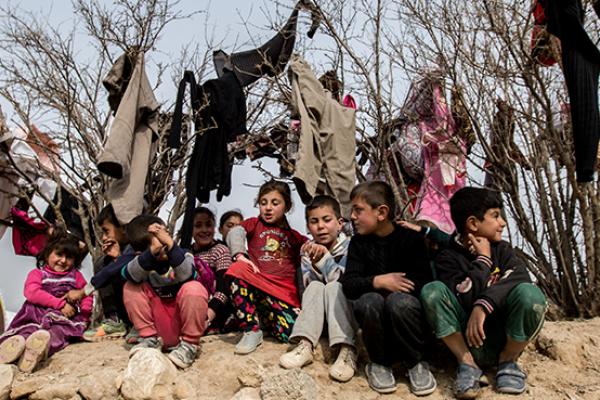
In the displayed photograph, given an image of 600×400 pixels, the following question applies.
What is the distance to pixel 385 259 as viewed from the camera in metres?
3.62

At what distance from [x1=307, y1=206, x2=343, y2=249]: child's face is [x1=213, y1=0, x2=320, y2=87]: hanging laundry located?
82.8 inches

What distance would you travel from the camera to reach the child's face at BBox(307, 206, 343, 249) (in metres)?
4.00

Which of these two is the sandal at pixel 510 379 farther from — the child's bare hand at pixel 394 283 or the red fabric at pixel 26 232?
the red fabric at pixel 26 232

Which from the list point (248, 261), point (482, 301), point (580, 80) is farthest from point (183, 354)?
point (580, 80)

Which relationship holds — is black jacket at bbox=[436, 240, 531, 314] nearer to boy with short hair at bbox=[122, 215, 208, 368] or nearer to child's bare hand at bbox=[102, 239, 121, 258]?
boy with short hair at bbox=[122, 215, 208, 368]

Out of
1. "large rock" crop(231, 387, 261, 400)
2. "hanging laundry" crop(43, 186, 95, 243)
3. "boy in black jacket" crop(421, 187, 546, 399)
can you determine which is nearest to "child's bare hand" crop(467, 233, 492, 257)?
"boy in black jacket" crop(421, 187, 546, 399)

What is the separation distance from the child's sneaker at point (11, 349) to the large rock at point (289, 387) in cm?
172

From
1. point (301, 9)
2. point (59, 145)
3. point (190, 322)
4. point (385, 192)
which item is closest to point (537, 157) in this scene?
point (385, 192)

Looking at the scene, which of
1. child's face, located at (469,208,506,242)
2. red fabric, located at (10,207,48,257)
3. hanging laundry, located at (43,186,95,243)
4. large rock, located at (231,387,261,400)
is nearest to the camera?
large rock, located at (231,387,261,400)

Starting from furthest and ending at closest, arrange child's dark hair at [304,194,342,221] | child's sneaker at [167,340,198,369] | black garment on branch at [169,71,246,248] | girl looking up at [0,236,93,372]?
1. black garment on branch at [169,71,246,248]
2. child's dark hair at [304,194,342,221]
3. girl looking up at [0,236,93,372]
4. child's sneaker at [167,340,198,369]

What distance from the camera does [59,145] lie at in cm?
673

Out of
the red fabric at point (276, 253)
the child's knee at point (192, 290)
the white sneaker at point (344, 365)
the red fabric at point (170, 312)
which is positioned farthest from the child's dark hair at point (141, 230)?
the white sneaker at point (344, 365)

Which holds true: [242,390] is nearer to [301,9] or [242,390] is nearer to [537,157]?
[537,157]

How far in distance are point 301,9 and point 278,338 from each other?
146 inches
